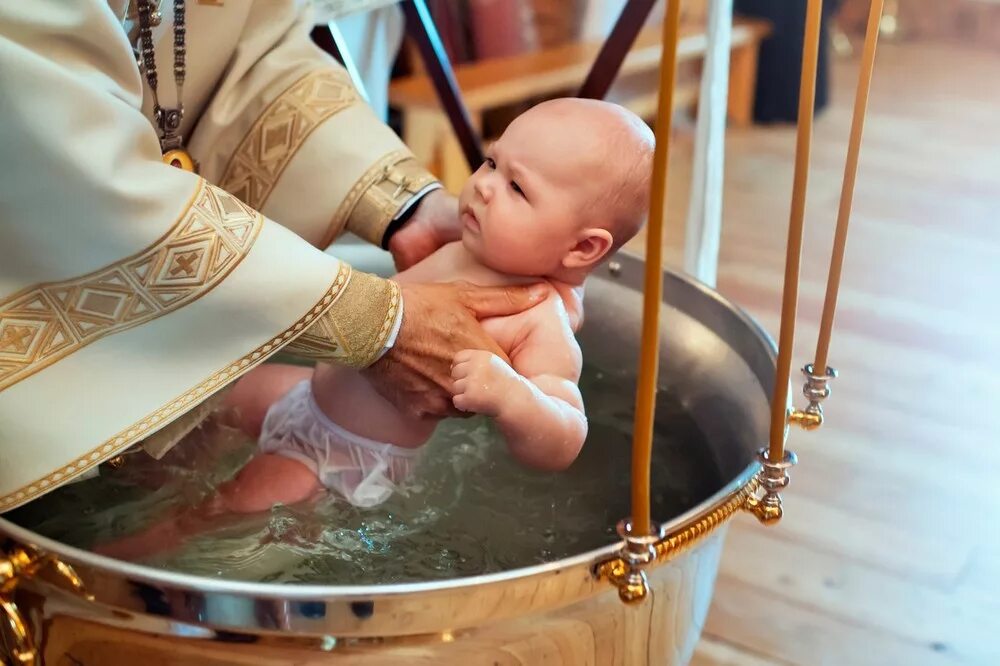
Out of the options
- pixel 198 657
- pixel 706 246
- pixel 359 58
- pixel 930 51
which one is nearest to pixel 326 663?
pixel 198 657

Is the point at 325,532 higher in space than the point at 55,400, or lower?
lower

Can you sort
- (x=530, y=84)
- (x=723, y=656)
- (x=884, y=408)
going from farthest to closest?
1. (x=530, y=84)
2. (x=884, y=408)
3. (x=723, y=656)

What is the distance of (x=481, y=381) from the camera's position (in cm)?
71

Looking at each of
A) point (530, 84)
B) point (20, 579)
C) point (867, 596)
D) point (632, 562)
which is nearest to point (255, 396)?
point (20, 579)

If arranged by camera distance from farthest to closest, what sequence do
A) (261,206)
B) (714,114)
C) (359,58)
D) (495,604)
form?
(359,58) → (714,114) → (261,206) → (495,604)

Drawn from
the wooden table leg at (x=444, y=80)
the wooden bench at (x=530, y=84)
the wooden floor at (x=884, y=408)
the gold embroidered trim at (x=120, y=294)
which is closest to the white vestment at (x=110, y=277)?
the gold embroidered trim at (x=120, y=294)

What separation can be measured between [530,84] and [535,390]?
155 cm

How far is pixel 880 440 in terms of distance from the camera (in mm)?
1472

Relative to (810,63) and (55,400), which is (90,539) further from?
(810,63)

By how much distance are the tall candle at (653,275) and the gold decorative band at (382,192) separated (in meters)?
0.44

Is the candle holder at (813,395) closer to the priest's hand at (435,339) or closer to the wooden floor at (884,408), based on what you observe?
the priest's hand at (435,339)

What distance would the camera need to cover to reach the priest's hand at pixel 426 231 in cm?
95

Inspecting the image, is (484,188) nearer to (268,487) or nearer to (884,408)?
(268,487)

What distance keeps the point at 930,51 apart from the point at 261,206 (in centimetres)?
292
